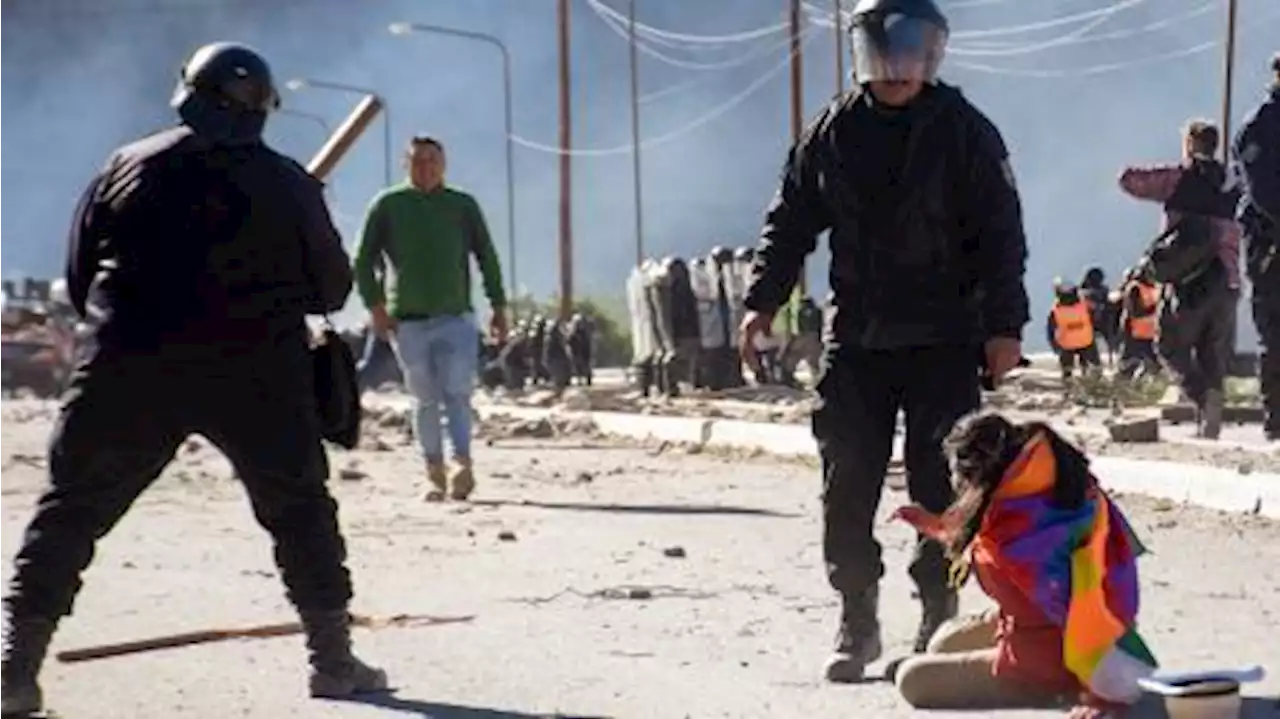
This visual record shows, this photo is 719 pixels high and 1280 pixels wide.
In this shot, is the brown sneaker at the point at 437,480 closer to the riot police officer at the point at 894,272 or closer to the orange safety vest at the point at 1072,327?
the riot police officer at the point at 894,272

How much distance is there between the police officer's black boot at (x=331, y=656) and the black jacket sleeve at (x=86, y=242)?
934 mm

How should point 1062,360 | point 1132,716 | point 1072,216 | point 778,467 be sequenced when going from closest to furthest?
point 1132,716 → point 778,467 → point 1062,360 → point 1072,216

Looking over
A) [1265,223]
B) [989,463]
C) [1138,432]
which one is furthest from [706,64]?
[989,463]

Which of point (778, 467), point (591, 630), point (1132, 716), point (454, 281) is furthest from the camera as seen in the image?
point (778, 467)

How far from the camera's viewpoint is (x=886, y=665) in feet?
24.7

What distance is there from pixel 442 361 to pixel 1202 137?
4.15 meters

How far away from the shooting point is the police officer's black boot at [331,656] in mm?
7305

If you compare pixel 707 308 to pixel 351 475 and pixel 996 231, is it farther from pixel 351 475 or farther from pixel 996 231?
pixel 996 231

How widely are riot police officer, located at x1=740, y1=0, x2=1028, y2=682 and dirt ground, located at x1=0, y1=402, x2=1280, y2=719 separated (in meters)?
0.41

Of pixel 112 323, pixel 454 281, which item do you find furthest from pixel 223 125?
pixel 454 281

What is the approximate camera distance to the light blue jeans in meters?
13.9

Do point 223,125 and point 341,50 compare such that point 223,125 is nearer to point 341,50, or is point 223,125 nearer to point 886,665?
point 886,665

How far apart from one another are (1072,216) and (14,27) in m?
44.0

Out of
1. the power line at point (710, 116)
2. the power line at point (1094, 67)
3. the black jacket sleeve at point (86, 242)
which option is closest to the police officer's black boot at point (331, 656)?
the black jacket sleeve at point (86, 242)
